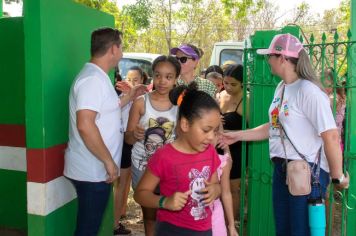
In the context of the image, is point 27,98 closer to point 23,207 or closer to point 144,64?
point 23,207

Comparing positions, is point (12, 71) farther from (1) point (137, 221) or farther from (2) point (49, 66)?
(1) point (137, 221)

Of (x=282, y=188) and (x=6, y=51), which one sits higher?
(x=6, y=51)

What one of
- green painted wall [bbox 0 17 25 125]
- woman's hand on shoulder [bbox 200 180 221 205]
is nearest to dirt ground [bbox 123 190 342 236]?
green painted wall [bbox 0 17 25 125]

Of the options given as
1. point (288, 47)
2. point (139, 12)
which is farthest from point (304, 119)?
point (139, 12)

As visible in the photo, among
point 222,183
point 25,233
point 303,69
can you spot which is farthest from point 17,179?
point 303,69

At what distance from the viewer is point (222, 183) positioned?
2.54 m

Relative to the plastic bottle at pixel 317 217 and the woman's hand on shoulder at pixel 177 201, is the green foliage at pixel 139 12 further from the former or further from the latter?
the woman's hand on shoulder at pixel 177 201

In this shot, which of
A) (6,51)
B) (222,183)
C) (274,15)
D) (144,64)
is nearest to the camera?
(222,183)

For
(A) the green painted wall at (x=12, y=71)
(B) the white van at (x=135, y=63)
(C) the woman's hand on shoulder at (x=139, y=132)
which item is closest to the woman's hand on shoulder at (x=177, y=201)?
(C) the woman's hand on shoulder at (x=139, y=132)

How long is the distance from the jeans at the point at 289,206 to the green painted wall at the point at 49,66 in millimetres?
1546

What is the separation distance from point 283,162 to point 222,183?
1.51ft

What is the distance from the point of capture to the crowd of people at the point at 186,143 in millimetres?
2172

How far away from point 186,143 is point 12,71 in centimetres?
197

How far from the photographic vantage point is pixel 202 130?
2133 millimetres
